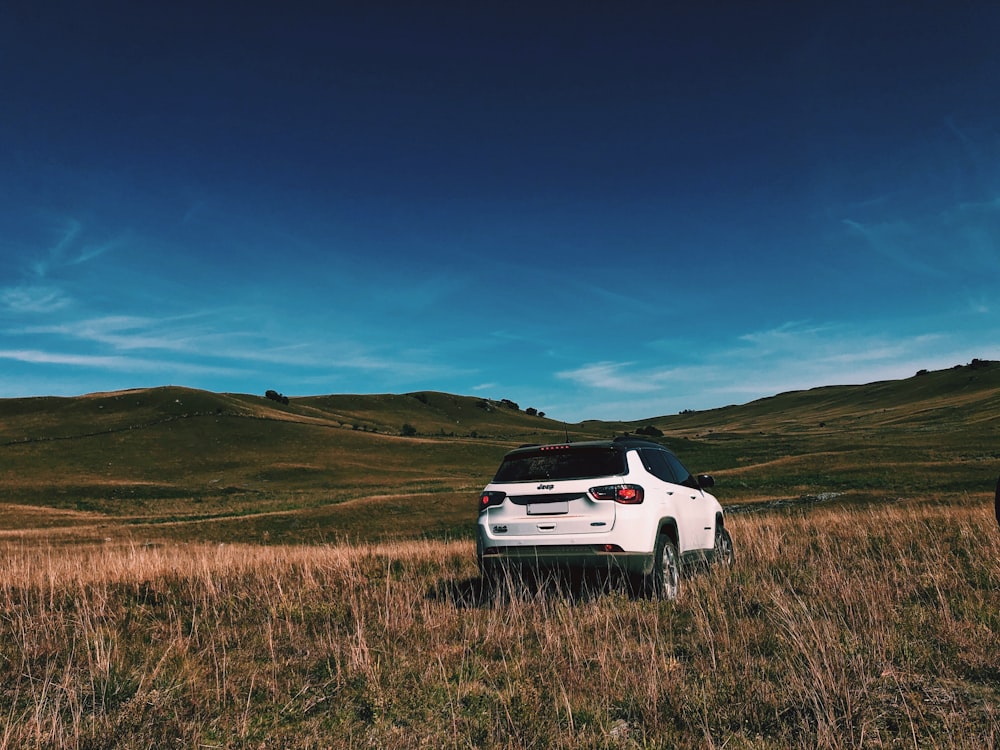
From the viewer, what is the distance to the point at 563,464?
8.07m

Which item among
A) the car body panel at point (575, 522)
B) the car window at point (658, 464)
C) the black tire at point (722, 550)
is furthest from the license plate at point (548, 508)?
the black tire at point (722, 550)

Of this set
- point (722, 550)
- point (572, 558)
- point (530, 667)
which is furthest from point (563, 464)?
point (722, 550)

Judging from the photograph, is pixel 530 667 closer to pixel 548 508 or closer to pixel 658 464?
pixel 548 508

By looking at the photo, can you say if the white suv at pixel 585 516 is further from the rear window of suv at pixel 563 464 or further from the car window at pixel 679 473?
the car window at pixel 679 473

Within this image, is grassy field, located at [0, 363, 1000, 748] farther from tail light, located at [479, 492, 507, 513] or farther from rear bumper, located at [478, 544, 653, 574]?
tail light, located at [479, 492, 507, 513]

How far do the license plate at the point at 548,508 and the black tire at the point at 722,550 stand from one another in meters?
3.91

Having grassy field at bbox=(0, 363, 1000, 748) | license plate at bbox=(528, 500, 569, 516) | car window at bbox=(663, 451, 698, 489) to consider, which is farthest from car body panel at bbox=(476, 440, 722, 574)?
car window at bbox=(663, 451, 698, 489)

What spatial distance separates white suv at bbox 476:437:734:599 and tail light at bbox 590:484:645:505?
0.04 ft

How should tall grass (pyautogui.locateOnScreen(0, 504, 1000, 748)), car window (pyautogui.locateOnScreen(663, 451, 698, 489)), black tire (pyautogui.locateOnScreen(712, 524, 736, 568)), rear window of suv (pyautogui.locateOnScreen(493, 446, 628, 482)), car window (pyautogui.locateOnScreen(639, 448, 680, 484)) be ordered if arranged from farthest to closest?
black tire (pyautogui.locateOnScreen(712, 524, 736, 568)), car window (pyautogui.locateOnScreen(663, 451, 698, 489)), car window (pyautogui.locateOnScreen(639, 448, 680, 484)), rear window of suv (pyautogui.locateOnScreen(493, 446, 628, 482)), tall grass (pyautogui.locateOnScreen(0, 504, 1000, 748))

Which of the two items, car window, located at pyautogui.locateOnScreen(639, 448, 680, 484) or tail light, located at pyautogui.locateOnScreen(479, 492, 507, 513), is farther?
car window, located at pyautogui.locateOnScreen(639, 448, 680, 484)

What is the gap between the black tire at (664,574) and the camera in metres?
7.59

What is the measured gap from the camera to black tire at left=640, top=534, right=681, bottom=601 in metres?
7.59

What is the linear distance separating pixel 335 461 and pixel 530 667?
80247mm

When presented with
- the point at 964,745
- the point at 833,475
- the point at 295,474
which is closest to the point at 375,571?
the point at 964,745
